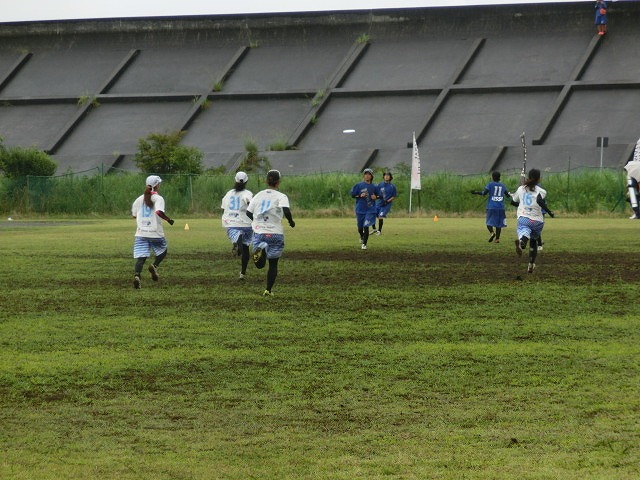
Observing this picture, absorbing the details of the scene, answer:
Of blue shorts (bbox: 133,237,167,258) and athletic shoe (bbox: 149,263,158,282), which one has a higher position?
blue shorts (bbox: 133,237,167,258)

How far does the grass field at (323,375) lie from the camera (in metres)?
7.23

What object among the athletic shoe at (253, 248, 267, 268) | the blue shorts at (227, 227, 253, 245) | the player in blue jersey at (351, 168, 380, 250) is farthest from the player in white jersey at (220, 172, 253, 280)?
the player in blue jersey at (351, 168, 380, 250)

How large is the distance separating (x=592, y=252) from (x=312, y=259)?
6.13 metres

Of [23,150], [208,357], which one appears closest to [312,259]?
[208,357]

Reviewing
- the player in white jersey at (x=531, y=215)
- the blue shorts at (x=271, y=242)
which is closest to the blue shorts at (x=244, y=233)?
the blue shorts at (x=271, y=242)

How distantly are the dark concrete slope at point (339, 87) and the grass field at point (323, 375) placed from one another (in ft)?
120

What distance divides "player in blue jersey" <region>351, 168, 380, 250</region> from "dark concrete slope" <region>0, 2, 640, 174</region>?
26001 mm

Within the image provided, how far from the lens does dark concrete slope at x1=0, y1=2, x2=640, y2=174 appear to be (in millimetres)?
56812

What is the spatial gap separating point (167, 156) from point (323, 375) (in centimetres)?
4725

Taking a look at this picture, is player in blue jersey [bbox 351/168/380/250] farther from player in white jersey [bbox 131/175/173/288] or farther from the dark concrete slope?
the dark concrete slope

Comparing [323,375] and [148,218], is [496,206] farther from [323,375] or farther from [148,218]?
[323,375]

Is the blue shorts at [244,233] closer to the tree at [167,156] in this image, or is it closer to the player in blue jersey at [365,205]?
the player in blue jersey at [365,205]

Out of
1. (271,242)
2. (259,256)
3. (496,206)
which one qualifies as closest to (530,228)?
(259,256)

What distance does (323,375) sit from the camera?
1006cm
